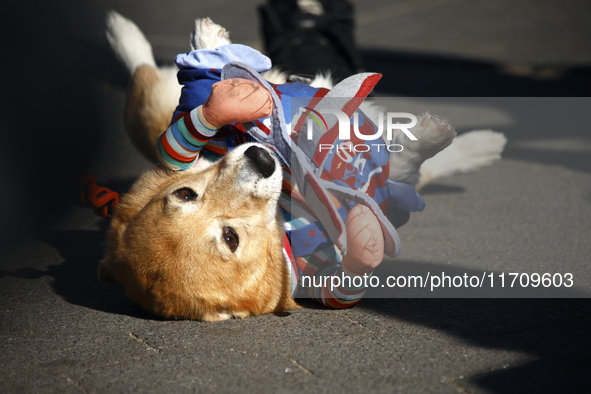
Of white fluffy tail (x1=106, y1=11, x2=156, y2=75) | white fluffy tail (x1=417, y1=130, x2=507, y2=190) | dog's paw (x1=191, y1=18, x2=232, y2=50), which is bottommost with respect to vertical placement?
white fluffy tail (x1=417, y1=130, x2=507, y2=190)

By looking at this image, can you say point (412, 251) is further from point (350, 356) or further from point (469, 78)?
point (469, 78)

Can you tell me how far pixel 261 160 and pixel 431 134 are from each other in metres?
0.67

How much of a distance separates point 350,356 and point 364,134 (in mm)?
863

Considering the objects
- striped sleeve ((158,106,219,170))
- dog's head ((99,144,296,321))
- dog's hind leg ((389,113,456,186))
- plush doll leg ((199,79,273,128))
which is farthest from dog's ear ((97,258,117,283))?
dog's hind leg ((389,113,456,186))

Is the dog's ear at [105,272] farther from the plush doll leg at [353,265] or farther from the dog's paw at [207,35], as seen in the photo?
the dog's paw at [207,35]

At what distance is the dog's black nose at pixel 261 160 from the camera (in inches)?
83.5

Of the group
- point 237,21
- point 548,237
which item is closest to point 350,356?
point 548,237

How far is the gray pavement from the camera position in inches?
75.4

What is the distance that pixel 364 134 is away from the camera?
238 centimetres

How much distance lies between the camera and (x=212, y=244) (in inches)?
82.7

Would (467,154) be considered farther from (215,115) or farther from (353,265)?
(215,115)

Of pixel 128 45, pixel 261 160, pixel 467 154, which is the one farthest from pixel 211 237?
pixel 128 45

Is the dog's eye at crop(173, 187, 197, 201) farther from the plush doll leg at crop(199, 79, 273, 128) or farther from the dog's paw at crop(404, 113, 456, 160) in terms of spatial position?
the dog's paw at crop(404, 113, 456, 160)

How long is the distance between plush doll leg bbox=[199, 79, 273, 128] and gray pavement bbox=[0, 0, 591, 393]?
76 cm
